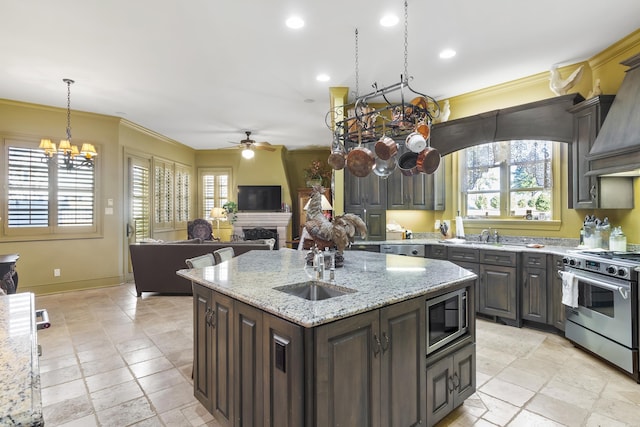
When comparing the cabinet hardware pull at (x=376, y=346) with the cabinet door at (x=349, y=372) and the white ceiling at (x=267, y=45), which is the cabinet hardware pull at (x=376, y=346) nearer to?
the cabinet door at (x=349, y=372)

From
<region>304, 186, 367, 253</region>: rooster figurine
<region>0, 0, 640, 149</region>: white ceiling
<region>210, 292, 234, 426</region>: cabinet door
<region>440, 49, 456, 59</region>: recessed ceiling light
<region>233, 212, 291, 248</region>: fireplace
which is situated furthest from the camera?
<region>233, 212, 291, 248</region>: fireplace

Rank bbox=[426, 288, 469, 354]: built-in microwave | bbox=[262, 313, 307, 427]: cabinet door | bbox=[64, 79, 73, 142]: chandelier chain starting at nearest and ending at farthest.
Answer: bbox=[262, 313, 307, 427]: cabinet door
bbox=[426, 288, 469, 354]: built-in microwave
bbox=[64, 79, 73, 142]: chandelier chain

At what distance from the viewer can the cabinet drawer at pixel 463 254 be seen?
400cm

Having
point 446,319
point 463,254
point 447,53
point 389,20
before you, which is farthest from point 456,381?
point 447,53

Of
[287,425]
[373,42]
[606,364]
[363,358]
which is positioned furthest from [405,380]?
[373,42]

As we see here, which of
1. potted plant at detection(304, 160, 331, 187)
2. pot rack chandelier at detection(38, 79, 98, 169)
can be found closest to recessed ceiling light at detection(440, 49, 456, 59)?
pot rack chandelier at detection(38, 79, 98, 169)

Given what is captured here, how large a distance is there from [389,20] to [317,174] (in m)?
5.81

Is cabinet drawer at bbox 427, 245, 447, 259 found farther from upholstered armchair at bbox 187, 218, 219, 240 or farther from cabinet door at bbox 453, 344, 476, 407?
upholstered armchair at bbox 187, 218, 219, 240

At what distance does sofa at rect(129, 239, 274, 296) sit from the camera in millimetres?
4953

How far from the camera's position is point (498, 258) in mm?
3826

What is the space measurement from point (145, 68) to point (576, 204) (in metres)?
5.17

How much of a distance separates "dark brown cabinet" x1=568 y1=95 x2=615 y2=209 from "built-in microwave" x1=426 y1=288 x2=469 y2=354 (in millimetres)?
2332

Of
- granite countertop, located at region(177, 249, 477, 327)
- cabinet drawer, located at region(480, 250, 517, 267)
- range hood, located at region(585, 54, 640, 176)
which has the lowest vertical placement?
cabinet drawer, located at region(480, 250, 517, 267)

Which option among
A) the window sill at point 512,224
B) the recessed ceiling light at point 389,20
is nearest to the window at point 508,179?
the window sill at point 512,224
